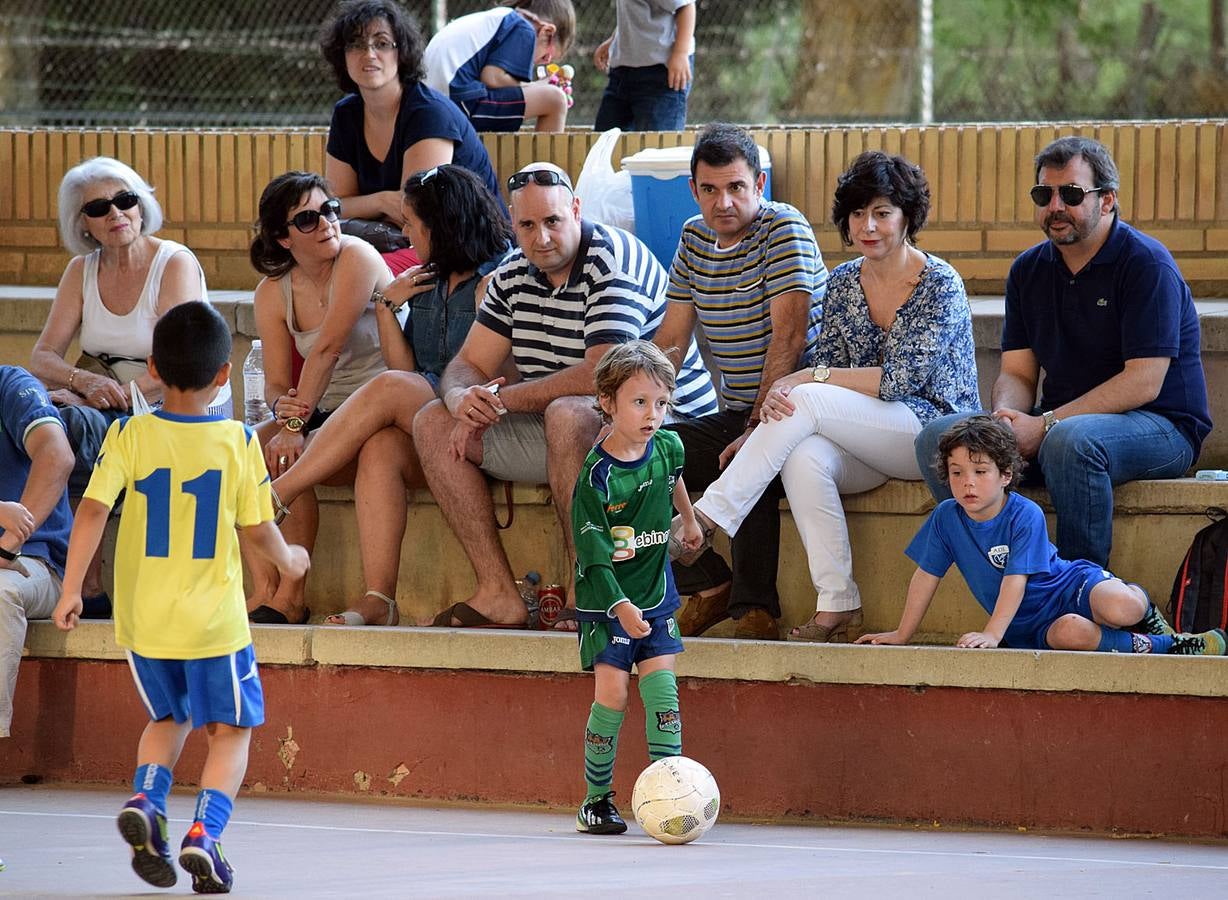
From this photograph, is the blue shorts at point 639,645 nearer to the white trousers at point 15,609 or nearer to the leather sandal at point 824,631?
the leather sandal at point 824,631

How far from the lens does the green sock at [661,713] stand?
4.50m

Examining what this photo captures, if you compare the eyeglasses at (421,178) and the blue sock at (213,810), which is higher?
the eyeglasses at (421,178)

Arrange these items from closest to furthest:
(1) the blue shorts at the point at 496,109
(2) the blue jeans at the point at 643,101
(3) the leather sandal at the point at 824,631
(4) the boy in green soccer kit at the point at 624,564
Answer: (4) the boy in green soccer kit at the point at 624,564 < (3) the leather sandal at the point at 824,631 < (1) the blue shorts at the point at 496,109 < (2) the blue jeans at the point at 643,101

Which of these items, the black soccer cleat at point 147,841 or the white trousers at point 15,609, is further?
the white trousers at point 15,609

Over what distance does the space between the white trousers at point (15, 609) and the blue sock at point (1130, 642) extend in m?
3.05

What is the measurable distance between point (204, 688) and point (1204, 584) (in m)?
2.66

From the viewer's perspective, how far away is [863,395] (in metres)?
5.18

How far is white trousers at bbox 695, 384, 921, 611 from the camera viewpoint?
507cm

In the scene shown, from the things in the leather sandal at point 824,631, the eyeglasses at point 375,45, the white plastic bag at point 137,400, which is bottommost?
the leather sandal at point 824,631

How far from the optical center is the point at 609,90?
7.93 m

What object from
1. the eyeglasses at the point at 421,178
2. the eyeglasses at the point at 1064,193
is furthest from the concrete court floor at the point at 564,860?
the eyeglasses at the point at 421,178

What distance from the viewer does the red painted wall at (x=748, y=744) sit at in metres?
4.55

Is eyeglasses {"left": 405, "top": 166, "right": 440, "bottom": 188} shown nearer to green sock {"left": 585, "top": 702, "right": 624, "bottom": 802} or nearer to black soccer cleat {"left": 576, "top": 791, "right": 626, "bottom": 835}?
green sock {"left": 585, "top": 702, "right": 624, "bottom": 802}

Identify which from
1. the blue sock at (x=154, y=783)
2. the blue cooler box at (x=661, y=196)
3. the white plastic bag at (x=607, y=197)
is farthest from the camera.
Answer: the white plastic bag at (x=607, y=197)
